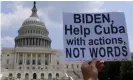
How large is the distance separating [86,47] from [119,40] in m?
0.43

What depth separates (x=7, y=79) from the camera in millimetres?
54062

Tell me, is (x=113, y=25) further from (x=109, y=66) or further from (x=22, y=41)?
(x=22, y=41)

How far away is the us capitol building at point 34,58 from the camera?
208ft

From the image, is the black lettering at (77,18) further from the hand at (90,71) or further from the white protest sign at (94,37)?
the hand at (90,71)

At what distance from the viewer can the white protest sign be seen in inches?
144

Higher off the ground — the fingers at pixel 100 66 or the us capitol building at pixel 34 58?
the us capitol building at pixel 34 58

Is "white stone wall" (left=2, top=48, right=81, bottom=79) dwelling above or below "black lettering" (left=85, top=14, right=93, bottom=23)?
above

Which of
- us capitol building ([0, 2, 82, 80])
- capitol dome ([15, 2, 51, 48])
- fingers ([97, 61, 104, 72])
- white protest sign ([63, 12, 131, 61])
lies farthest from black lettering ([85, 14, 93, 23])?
capitol dome ([15, 2, 51, 48])

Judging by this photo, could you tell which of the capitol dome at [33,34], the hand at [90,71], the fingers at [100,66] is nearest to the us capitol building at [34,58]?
the capitol dome at [33,34]

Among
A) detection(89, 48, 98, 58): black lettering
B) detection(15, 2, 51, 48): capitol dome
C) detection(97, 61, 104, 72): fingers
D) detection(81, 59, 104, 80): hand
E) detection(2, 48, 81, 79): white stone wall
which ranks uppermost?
detection(15, 2, 51, 48): capitol dome

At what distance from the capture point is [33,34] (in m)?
77.4

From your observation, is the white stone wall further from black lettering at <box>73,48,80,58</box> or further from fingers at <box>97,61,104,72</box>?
fingers at <box>97,61,104,72</box>

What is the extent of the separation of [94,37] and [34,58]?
231ft

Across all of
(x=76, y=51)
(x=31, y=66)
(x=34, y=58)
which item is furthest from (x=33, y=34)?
(x=76, y=51)
